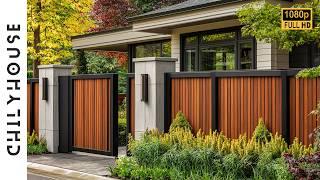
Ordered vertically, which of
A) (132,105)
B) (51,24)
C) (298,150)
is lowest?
(298,150)

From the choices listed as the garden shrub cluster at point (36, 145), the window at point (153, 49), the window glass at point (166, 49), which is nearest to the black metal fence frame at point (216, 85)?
the garden shrub cluster at point (36, 145)

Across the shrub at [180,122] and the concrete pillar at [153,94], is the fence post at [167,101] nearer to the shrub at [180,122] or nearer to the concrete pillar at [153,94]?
the concrete pillar at [153,94]

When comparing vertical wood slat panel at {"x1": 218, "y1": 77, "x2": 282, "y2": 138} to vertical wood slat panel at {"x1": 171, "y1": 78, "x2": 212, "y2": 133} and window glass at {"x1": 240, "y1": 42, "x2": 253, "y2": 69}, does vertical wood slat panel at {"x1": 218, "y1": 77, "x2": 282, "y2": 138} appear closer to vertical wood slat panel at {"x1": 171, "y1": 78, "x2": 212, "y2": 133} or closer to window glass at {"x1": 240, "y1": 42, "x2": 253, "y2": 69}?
vertical wood slat panel at {"x1": 171, "y1": 78, "x2": 212, "y2": 133}

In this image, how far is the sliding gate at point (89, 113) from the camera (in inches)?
552

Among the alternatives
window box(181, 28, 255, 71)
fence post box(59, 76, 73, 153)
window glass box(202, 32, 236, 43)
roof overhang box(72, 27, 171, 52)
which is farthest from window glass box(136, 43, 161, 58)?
fence post box(59, 76, 73, 153)

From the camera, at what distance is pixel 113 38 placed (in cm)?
2523

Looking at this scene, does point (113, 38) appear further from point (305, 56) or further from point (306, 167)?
point (306, 167)

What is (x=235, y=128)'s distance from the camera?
11.0m

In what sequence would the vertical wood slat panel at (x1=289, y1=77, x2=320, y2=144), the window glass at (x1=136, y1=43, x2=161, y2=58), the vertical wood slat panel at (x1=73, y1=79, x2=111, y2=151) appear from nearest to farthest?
the vertical wood slat panel at (x1=289, y1=77, x2=320, y2=144) < the vertical wood slat panel at (x1=73, y1=79, x2=111, y2=151) < the window glass at (x1=136, y1=43, x2=161, y2=58)

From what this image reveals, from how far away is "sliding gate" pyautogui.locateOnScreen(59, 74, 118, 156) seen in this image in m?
14.0

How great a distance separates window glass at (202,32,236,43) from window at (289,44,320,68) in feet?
7.30

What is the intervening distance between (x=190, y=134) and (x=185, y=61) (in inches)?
371

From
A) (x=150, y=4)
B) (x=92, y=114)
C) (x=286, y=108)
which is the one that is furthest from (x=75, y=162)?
(x=150, y=4)

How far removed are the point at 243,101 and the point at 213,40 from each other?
823 centimetres
